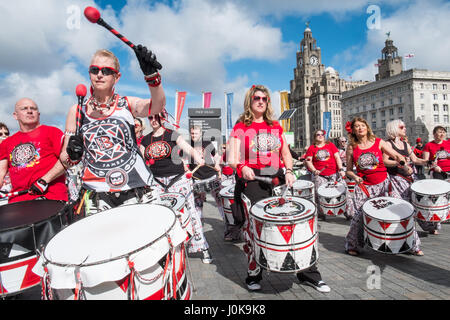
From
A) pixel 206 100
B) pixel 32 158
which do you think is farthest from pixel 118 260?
pixel 206 100

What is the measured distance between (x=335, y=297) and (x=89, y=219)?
2637 mm

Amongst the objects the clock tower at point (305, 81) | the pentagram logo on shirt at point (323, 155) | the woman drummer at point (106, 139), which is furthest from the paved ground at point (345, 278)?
the clock tower at point (305, 81)

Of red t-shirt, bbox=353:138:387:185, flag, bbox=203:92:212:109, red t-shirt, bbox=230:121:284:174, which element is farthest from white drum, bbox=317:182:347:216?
flag, bbox=203:92:212:109

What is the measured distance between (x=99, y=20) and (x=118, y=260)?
1.66m

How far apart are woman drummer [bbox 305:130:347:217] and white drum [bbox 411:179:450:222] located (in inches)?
86.8

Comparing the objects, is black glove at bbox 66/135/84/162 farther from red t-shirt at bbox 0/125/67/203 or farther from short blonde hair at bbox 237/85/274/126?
short blonde hair at bbox 237/85/274/126

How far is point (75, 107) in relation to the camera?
2541 millimetres

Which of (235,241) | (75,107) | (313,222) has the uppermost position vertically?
(75,107)

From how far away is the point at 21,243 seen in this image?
2.12 m

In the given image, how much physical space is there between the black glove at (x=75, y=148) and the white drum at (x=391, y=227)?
3.78m

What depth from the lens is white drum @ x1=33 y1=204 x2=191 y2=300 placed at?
5.05ft

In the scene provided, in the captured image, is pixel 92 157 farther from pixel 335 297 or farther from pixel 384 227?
pixel 384 227

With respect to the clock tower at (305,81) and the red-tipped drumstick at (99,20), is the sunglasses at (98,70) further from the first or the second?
the clock tower at (305,81)
